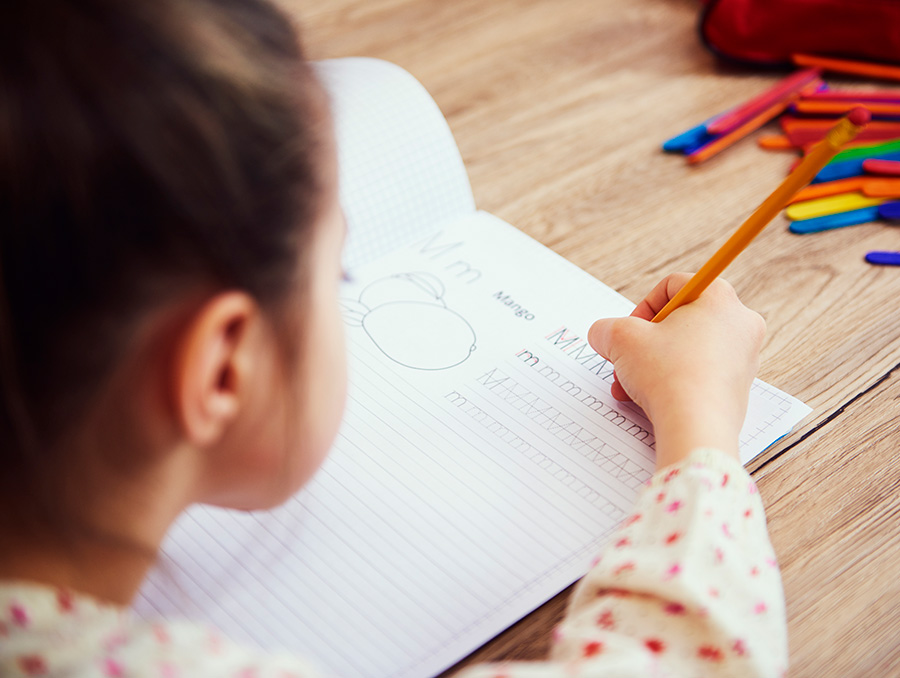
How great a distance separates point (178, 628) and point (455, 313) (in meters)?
0.28

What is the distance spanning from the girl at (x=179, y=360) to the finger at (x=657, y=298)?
0.38 feet

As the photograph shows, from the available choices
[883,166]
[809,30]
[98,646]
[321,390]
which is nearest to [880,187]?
[883,166]

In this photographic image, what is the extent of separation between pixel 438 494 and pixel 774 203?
0.23 m

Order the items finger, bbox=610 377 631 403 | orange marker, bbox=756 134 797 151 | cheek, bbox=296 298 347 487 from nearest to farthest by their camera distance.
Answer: cheek, bbox=296 298 347 487
finger, bbox=610 377 631 403
orange marker, bbox=756 134 797 151

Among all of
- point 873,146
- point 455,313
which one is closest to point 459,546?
point 455,313

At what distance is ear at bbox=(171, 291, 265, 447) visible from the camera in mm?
277

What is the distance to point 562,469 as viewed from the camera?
0.43 metres

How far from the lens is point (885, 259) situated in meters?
0.57

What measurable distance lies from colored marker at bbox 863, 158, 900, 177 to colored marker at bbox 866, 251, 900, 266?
0.09 metres

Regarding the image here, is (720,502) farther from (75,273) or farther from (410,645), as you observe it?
(75,273)

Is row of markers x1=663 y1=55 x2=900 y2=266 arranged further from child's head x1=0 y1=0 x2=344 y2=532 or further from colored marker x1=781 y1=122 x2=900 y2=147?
child's head x1=0 y1=0 x2=344 y2=532

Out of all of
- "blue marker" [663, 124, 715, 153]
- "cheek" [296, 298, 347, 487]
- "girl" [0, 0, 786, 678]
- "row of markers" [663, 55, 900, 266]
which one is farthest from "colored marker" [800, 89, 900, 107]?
"cheek" [296, 298, 347, 487]

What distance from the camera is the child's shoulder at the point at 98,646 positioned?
0.95ft

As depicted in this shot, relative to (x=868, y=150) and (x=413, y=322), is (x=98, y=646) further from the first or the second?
(x=868, y=150)
